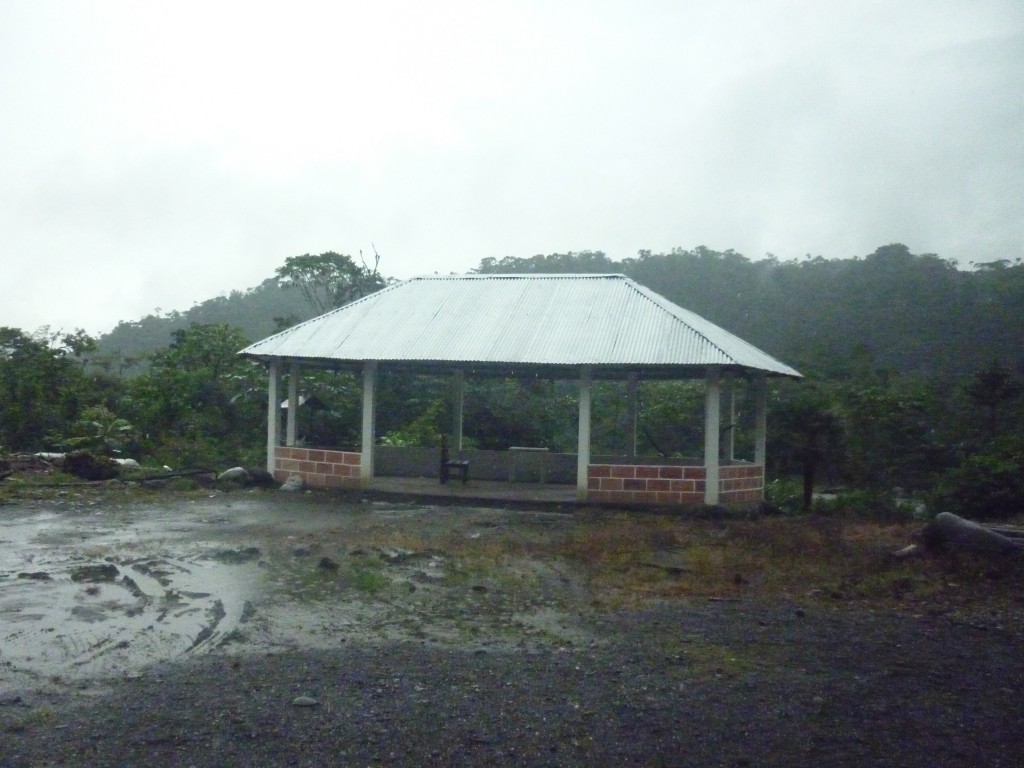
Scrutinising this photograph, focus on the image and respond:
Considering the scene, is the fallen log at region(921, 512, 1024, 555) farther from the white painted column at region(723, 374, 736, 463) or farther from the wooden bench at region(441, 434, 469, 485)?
the wooden bench at region(441, 434, 469, 485)

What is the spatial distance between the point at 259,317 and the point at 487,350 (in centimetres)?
3343

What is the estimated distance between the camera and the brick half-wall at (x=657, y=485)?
14.8 metres

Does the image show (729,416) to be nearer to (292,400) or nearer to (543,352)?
(543,352)

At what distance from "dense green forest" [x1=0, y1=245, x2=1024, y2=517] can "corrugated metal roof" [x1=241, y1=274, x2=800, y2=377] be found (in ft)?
9.68

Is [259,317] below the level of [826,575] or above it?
above

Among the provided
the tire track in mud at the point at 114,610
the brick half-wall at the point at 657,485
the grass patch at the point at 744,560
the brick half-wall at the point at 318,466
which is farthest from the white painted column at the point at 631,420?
the tire track in mud at the point at 114,610

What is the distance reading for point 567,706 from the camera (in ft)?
15.9

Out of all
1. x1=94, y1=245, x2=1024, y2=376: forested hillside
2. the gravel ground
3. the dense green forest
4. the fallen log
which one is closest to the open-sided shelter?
the dense green forest

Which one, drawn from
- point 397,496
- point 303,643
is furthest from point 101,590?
point 397,496

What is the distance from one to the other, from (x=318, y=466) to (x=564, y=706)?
1236 centimetres

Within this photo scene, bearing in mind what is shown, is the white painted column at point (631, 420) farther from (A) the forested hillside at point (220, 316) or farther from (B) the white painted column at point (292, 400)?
(A) the forested hillside at point (220, 316)

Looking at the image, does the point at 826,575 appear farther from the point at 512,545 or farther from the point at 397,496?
the point at 397,496

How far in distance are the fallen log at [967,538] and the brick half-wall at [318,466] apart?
9.37 meters

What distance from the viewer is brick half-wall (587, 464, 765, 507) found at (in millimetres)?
14797
